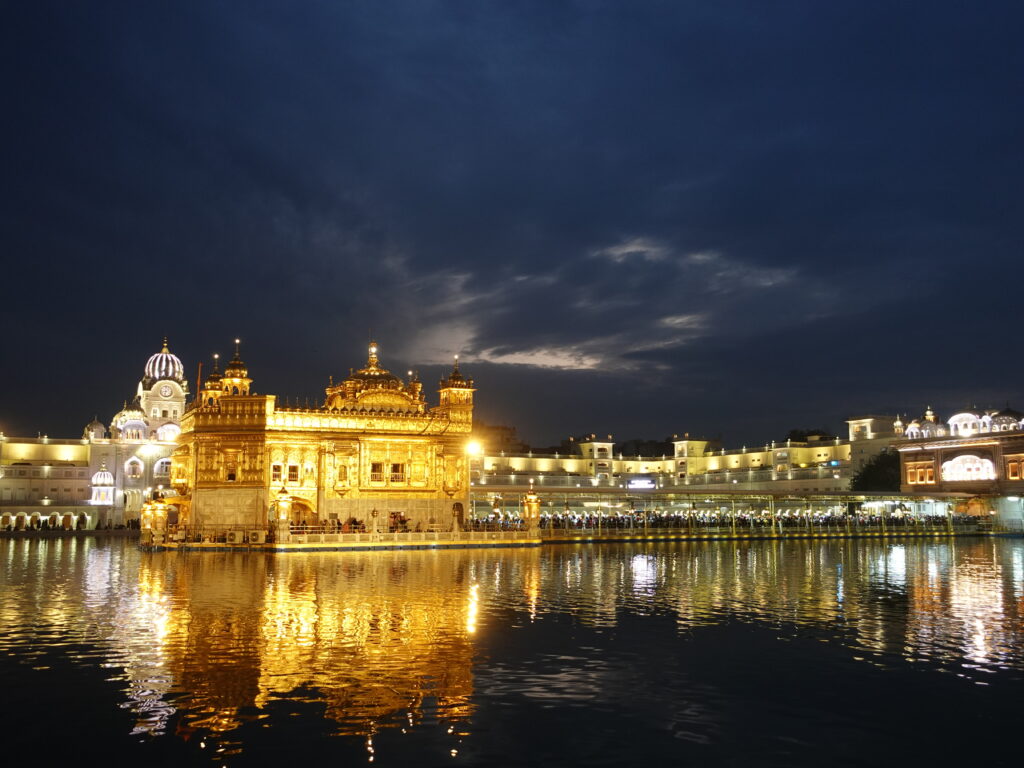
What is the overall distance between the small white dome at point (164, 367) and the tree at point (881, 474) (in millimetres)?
78729

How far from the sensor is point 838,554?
154 feet

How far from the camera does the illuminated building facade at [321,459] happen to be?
53.6m

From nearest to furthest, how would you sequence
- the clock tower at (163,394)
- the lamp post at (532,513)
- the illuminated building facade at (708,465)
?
the lamp post at (532,513)
the clock tower at (163,394)
the illuminated building facade at (708,465)

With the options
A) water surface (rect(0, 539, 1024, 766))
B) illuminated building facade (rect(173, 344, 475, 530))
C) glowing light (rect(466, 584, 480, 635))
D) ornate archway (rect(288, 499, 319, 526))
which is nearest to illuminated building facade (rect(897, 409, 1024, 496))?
illuminated building facade (rect(173, 344, 475, 530))

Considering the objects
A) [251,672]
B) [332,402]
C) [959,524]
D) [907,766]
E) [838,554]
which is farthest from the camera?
[959,524]

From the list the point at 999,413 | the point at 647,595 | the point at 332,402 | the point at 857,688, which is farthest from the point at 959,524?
the point at 857,688

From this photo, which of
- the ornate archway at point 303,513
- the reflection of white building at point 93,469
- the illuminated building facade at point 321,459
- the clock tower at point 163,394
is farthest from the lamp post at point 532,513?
the clock tower at point 163,394

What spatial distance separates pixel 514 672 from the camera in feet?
48.6

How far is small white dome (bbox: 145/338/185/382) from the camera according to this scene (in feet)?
347

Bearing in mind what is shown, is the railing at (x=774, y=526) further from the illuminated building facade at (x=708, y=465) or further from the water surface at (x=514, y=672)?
the water surface at (x=514, y=672)

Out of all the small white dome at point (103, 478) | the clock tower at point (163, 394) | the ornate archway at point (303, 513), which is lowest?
the ornate archway at point (303, 513)

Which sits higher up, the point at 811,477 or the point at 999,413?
the point at 999,413

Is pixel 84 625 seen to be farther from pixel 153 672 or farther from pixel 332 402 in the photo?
pixel 332 402

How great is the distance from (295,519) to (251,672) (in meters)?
41.7
